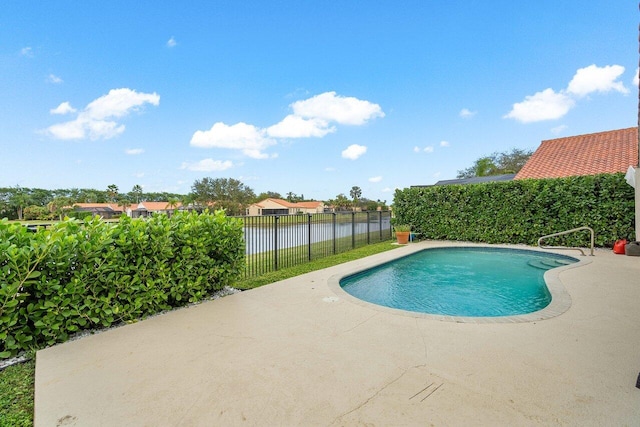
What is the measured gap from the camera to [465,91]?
15492mm

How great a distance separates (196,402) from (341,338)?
1.49 m

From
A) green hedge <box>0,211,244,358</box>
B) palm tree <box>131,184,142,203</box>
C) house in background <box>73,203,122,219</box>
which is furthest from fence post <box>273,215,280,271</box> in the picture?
palm tree <box>131,184,142,203</box>

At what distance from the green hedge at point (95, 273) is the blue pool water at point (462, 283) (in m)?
3.01

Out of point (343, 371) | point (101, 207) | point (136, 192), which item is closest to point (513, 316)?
point (343, 371)

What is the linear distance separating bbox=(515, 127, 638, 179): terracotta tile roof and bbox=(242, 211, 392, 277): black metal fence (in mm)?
9528

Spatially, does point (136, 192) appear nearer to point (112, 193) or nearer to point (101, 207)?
point (112, 193)

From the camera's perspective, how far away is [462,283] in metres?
6.65

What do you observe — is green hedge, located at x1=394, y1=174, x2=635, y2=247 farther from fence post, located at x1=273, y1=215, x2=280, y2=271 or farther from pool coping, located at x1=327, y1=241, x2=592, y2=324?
fence post, located at x1=273, y1=215, x2=280, y2=271

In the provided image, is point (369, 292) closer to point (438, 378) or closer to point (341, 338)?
point (341, 338)

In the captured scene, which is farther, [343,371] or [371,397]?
[343,371]

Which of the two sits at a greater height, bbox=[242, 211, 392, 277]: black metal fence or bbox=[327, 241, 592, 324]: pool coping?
bbox=[242, 211, 392, 277]: black metal fence

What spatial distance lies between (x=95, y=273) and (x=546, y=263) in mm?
9994

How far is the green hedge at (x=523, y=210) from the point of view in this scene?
8.99 metres

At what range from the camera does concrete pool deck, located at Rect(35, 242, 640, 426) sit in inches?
77.8
